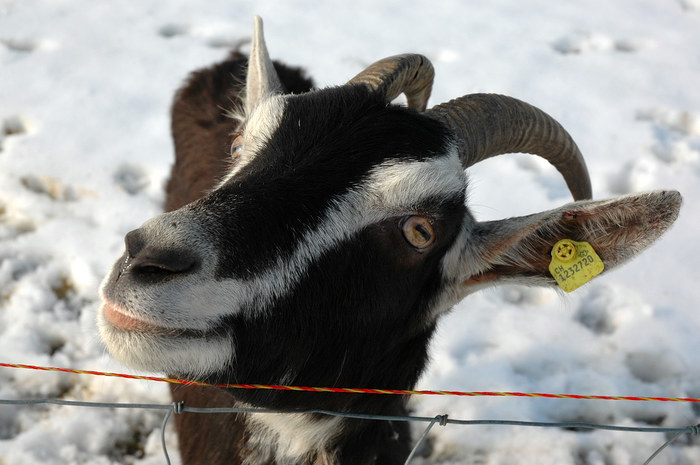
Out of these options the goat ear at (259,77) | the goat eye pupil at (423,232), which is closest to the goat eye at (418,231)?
the goat eye pupil at (423,232)

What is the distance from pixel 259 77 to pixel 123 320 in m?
1.79

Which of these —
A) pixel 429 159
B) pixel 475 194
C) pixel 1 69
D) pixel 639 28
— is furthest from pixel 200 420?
pixel 639 28

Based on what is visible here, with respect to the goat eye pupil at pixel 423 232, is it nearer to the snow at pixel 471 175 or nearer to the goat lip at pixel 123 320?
the snow at pixel 471 175

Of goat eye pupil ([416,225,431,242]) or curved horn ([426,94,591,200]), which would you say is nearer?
goat eye pupil ([416,225,431,242])

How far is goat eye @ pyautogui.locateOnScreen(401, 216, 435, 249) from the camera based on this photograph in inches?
99.7

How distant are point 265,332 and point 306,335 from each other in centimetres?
20

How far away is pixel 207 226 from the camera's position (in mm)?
2115

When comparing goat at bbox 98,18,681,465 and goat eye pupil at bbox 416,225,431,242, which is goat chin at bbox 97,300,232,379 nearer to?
goat at bbox 98,18,681,465

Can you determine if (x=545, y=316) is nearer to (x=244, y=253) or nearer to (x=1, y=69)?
(x=244, y=253)

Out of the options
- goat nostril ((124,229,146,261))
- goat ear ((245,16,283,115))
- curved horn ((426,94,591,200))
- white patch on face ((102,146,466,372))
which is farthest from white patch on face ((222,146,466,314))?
goat ear ((245,16,283,115))

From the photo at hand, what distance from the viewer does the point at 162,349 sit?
6.79ft

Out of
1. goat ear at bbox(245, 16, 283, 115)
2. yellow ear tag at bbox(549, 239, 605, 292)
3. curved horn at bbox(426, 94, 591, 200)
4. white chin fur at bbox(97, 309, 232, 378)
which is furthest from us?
goat ear at bbox(245, 16, 283, 115)

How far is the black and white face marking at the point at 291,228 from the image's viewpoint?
2.05 metres

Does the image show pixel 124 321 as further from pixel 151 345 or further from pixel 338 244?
pixel 338 244
